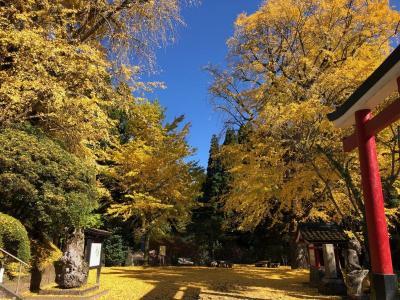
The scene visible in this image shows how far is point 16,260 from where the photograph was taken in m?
8.75

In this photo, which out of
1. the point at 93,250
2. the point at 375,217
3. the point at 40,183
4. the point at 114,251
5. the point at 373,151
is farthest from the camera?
the point at 114,251

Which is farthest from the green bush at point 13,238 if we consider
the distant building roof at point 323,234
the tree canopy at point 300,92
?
the distant building roof at point 323,234

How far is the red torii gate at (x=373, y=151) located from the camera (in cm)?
543

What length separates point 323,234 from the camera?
13945 mm

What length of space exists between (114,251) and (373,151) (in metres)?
20.0

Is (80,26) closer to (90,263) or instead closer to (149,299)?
(90,263)

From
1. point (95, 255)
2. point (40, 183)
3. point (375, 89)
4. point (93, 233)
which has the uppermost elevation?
point (375, 89)

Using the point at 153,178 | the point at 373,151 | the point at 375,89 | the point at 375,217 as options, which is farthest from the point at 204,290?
the point at 153,178

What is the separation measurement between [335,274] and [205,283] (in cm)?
460

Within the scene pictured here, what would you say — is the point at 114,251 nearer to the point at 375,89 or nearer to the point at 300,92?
the point at 300,92

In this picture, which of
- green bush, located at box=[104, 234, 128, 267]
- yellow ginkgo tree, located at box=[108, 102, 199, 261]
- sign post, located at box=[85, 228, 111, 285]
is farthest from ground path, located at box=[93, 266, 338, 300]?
green bush, located at box=[104, 234, 128, 267]

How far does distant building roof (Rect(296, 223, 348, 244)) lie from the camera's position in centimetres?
1352

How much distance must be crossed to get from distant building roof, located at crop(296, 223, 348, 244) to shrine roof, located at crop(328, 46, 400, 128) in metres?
7.74

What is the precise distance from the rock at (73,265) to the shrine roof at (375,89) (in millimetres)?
7913
